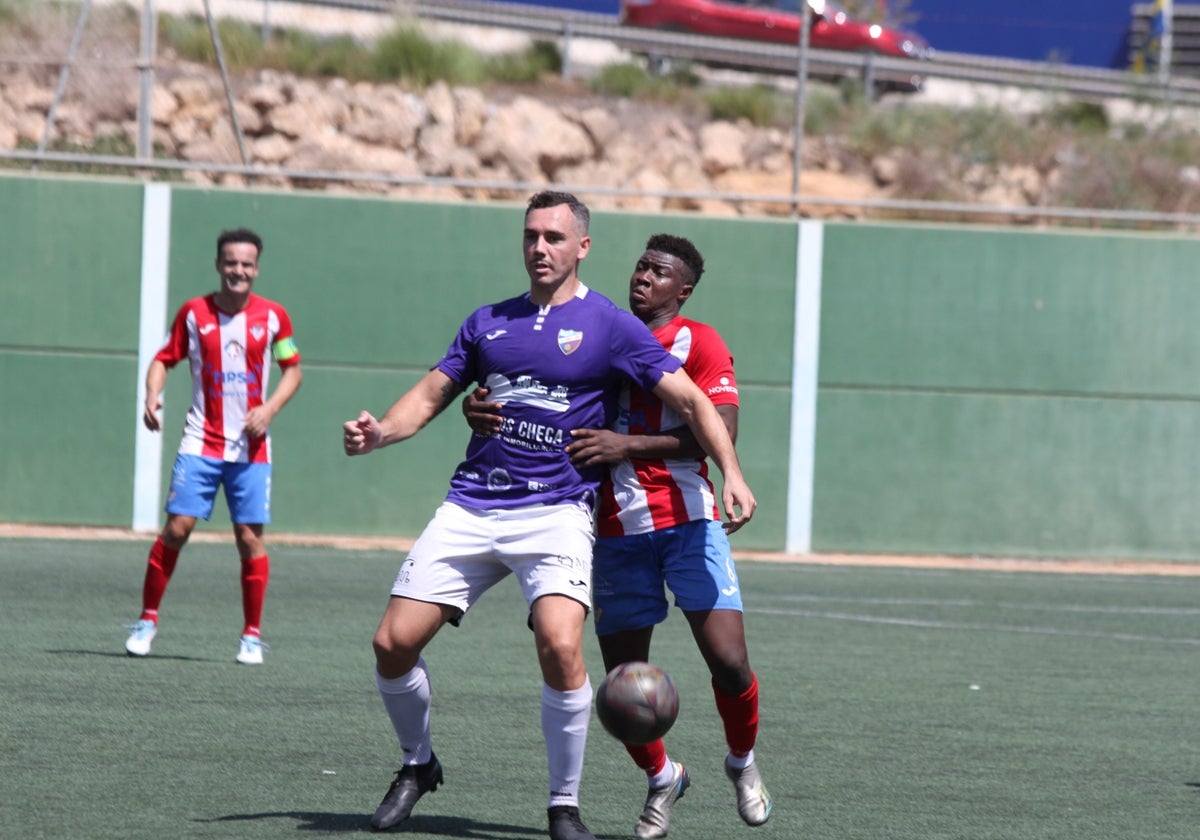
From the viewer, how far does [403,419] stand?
5492 mm

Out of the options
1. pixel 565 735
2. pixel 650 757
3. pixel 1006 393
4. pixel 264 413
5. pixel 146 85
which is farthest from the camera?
pixel 1006 393

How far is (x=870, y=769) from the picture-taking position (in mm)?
6719

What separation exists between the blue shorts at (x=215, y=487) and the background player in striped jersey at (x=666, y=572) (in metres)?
3.56

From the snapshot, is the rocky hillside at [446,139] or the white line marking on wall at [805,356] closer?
the white line marking on wall at [805,356]

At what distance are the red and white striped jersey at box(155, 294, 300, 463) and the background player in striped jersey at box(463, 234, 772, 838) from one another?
3718 millimetres

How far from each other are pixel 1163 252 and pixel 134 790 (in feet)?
44.3

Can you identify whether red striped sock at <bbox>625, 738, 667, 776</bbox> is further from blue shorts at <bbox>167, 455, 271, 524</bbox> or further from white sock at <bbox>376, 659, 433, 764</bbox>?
blue shorts at <bbox>167, 455, 271, 524</bbox>

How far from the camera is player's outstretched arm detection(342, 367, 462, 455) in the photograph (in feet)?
17.3

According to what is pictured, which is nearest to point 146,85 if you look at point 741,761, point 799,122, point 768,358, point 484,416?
point 799,122

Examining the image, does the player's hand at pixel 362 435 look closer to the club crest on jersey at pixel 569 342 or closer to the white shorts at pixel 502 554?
the white shorts at pixel 502 554

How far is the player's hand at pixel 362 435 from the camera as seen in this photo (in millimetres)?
5230

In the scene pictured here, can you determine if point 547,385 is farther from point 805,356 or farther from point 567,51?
point 567,51

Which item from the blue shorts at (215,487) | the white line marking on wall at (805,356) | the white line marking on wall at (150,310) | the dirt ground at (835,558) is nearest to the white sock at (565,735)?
the blue shorts at (215,487)

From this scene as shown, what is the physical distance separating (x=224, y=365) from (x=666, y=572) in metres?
4.15
